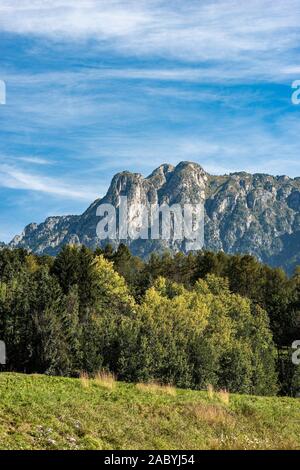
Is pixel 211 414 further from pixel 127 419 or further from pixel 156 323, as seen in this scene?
pixel 156 323

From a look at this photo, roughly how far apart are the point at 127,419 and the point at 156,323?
4736 cm

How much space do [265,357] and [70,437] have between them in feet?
190

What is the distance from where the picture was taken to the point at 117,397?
2880 cm

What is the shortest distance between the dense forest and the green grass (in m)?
20.2

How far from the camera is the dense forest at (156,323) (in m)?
53.9

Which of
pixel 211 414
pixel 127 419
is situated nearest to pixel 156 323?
pixel 211 414

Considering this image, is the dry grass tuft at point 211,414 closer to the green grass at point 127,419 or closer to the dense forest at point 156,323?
the green grass at point 127,419

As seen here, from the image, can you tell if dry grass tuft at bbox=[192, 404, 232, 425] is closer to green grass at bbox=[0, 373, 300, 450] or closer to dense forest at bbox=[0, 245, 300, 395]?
green grass at bbox=[0, 373, 300, 450]

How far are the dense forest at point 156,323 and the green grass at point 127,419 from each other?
20201 millimetres

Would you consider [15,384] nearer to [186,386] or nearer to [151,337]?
[186,386]

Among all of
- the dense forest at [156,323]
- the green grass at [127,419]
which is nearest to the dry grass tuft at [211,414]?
the green grass at [127,419]

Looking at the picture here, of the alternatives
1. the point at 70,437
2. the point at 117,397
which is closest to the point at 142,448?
the point at 70,437

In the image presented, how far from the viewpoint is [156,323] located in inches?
2825

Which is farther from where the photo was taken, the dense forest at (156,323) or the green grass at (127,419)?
the dense forest at (156,323)
